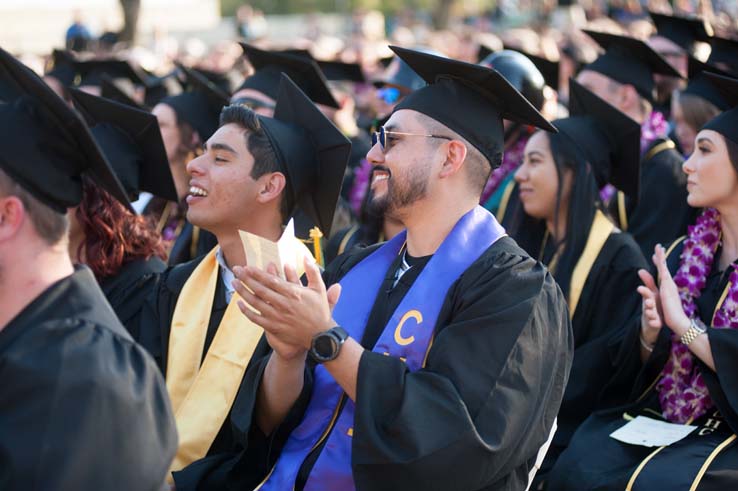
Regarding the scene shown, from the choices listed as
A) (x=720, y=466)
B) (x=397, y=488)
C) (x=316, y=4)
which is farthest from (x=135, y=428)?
(x=316, y=4)

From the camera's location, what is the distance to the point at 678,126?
6645mm

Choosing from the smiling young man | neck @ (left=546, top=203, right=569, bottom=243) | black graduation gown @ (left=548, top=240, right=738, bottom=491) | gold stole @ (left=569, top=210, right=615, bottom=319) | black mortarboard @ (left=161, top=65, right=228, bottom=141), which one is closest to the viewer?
black graduation gown @ (left=548, top=240, right=738, bottom=491)

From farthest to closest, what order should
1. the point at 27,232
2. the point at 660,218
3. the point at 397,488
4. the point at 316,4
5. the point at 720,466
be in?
the point at 316,4, the point at 660,218, the point at 720,466, the point at 397,488, the point at 27,232

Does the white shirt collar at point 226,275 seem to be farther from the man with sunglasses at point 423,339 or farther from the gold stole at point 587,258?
the gold stole at point 587,258

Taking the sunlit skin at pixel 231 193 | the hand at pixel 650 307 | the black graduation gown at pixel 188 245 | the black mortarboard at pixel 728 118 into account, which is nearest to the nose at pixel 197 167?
the sunlit skin at pixel 231 193

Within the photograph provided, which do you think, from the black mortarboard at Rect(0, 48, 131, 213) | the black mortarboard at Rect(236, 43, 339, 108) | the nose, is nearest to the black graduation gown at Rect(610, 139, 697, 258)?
the black mortarboard at Rect(236, 43, 339, 108)

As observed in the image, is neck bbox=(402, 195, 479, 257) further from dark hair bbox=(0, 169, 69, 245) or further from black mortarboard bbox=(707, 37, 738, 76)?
black mortarboard bbox=(707, 37, 738, 76)

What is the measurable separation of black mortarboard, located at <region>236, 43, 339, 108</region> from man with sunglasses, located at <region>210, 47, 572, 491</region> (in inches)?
117

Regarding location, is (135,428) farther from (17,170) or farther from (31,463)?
(17,170)

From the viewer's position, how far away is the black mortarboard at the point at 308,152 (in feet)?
15.3

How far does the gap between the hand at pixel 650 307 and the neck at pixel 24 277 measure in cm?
281

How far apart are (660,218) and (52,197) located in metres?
4.74

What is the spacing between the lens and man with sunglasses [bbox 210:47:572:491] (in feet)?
9.95

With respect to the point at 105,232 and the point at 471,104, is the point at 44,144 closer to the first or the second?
the point at 471,104
